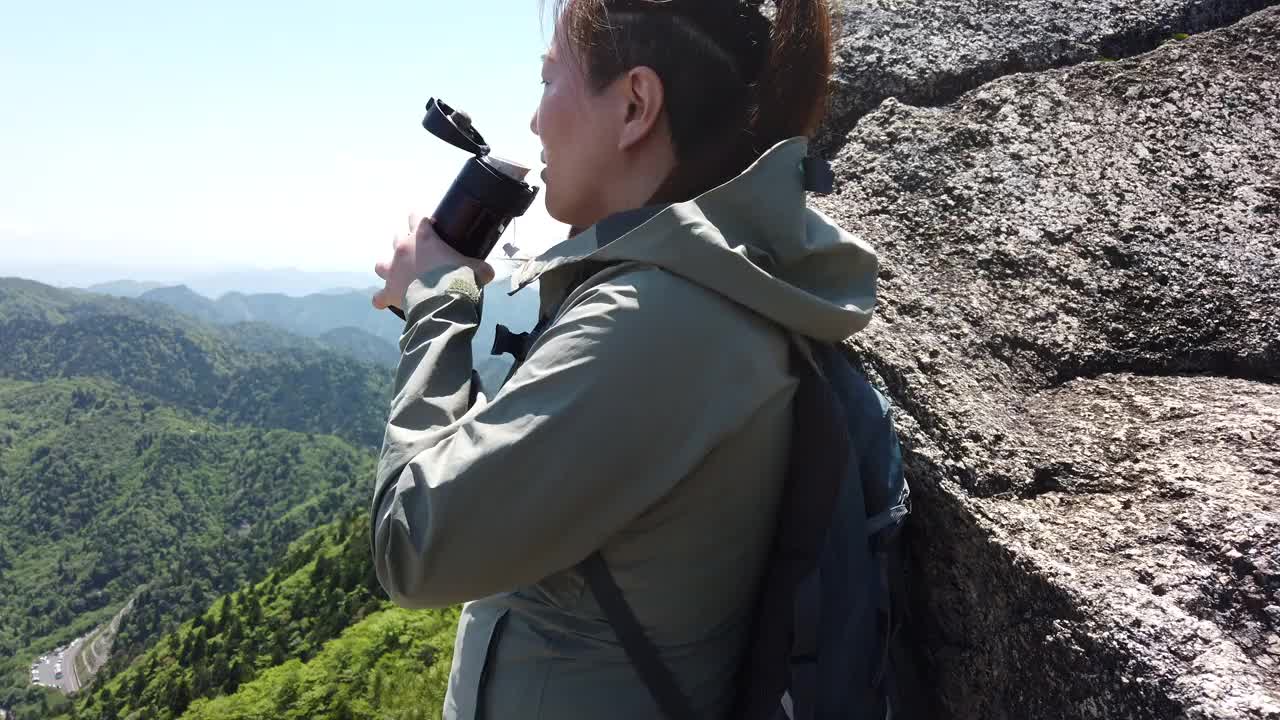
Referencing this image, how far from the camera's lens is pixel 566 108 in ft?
5.96

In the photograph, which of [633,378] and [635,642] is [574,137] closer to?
[633,378]

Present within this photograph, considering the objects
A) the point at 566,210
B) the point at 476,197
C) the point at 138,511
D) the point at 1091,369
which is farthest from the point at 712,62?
the point at 138,511

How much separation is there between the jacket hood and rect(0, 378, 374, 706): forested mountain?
364 ft

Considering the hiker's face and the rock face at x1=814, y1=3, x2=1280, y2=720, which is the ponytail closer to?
the hiker's face

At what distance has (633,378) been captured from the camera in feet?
4.35

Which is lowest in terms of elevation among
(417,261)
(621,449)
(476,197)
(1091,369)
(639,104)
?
(1091,369)

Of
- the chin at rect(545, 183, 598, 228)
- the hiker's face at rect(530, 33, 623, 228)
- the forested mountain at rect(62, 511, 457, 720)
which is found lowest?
the forested mountain at rect(62, 511, 457, 720)

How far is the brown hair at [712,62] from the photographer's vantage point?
1678 mm

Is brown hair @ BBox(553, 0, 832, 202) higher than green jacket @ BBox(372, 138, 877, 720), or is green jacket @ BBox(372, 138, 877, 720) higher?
brown hair @ BBox(553, 0, 832, 202)

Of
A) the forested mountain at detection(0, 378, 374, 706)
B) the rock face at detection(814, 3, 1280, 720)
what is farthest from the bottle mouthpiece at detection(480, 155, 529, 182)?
the forested mountain at detection(0, 378, 374, 706)

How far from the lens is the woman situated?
1.34m

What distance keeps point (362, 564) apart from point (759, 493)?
1263 inches

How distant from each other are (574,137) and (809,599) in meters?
1.20

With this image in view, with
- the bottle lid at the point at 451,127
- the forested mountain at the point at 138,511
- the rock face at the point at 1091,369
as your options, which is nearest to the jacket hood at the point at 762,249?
the bottle lid at the point at 451,127
